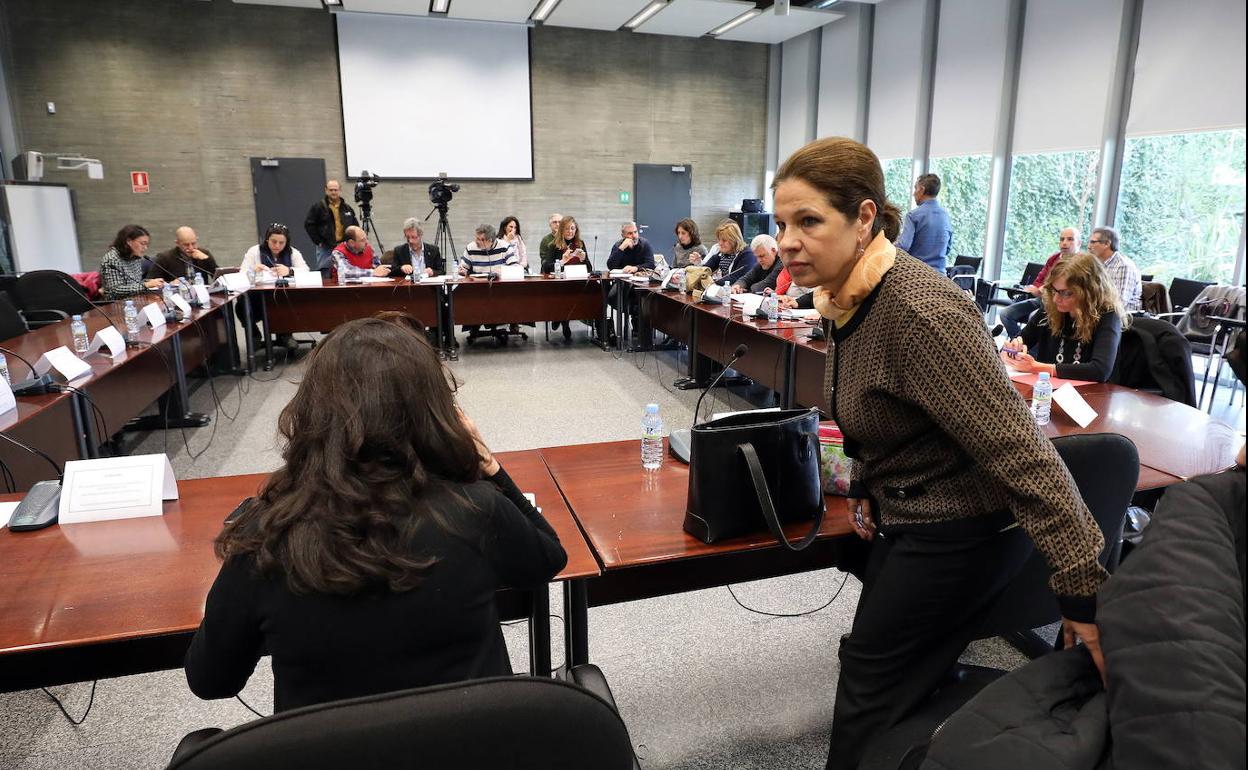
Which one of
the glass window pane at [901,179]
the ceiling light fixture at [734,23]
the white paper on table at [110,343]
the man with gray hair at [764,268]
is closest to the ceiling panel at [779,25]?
the ceiling light fixture at [734,23]

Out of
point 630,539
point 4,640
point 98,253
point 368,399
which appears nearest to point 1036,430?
point 630,539

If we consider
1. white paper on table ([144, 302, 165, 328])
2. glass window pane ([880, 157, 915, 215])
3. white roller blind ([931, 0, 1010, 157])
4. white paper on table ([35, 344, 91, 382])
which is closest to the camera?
white paper on table ([35, 344, 91, 382])

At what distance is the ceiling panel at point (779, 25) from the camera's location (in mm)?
8727

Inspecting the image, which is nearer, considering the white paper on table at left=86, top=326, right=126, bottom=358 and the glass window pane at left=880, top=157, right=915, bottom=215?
the white paper on table at left=86, top=326, right=126, bottom=358

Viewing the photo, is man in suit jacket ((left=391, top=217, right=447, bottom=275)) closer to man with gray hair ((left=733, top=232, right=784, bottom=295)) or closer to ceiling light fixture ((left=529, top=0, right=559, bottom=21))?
man with gray hair ((left=733, top=232, right=784, bottom=295))

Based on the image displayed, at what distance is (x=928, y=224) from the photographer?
609 centimetres

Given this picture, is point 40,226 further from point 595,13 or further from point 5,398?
point 5,398

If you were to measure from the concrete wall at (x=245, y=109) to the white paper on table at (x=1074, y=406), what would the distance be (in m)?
8.25

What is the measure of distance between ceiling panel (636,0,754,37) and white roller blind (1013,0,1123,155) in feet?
10.1

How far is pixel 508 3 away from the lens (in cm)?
816

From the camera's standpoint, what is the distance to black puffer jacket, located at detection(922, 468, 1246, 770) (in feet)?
1.73

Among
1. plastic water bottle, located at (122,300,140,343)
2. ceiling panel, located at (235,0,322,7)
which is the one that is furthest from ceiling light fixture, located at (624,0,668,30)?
plastic water bottle, located at (122,300,140,343)

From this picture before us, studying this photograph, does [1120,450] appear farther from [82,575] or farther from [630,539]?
[82,575]

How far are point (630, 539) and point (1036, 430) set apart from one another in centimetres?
75
